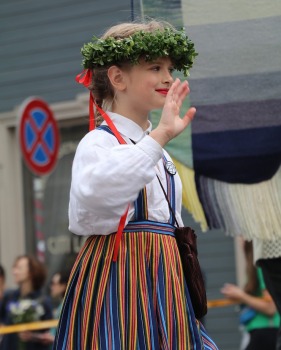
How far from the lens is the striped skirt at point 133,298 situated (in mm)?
3750

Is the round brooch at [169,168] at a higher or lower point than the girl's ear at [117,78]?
lower

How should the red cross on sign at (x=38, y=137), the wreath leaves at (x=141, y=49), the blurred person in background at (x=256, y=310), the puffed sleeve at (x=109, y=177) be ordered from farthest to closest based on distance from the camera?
1. the red cross on sign at (x=38, y=137)
2. the blurred person in background at (x=256, y=310)
3. the wreath leaves at (x=141, y=49)
4. the puffed sleeve at (x=109, y=177)

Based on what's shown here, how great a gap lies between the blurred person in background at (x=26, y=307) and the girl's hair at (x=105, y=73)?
5295mm

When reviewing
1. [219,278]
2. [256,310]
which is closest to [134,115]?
[256,310]

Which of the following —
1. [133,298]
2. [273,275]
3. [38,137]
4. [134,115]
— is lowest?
[133,298]

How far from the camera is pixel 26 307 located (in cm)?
926

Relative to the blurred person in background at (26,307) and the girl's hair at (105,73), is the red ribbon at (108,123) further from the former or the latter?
the blurred person in background at (26,307)

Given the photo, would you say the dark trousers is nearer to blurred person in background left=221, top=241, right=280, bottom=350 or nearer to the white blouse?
the white blouse

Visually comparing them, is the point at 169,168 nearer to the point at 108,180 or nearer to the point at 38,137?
the point at 108,180

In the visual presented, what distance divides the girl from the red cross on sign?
7.04 m

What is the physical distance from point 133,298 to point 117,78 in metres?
0.80

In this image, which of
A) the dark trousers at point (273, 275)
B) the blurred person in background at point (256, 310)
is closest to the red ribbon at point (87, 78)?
the dark trousers at point (273, 275)

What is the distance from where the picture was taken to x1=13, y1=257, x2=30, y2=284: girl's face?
9.62 m

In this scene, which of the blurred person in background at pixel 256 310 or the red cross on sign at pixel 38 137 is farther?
the red cross on sign at pixel 38 137
